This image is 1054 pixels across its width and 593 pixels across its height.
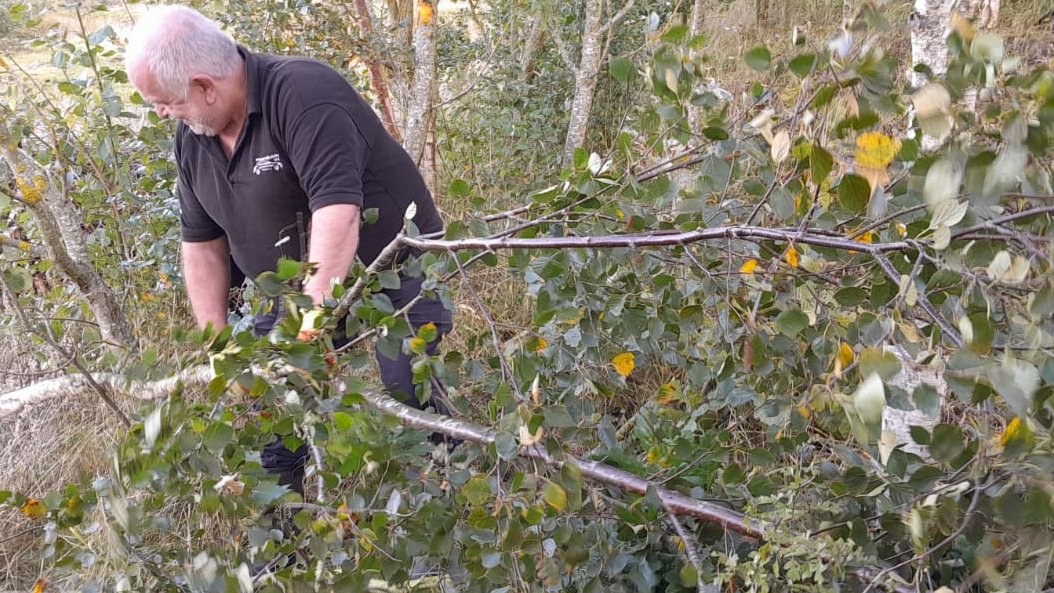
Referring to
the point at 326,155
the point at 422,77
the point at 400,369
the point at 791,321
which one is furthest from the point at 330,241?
the point at 422,77

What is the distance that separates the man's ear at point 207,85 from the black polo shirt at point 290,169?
4.2 inches

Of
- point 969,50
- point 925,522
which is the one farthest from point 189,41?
point 925,522

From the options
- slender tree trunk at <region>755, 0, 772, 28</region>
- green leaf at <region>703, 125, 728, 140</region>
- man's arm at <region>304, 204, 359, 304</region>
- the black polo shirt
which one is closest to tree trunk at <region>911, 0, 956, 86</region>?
green leaf at <region>703, 125, 728, 140</region>

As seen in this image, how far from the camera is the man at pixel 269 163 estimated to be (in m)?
2.23

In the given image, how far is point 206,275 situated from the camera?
2.77 metres

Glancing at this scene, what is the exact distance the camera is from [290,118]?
230 cm

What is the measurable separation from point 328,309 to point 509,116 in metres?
3.60

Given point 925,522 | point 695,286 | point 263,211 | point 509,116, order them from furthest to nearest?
point 509,116, point 263,211, point 695,286, point 925,522

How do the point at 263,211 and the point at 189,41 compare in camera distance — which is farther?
the point at 263,211

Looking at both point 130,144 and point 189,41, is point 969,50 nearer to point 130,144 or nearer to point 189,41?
point 189,41

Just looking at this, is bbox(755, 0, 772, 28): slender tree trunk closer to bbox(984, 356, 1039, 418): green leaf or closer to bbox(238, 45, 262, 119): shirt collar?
bbox(238, 45, 262, 119): shirt collar

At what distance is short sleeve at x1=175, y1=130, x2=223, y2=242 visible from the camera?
2.60 m

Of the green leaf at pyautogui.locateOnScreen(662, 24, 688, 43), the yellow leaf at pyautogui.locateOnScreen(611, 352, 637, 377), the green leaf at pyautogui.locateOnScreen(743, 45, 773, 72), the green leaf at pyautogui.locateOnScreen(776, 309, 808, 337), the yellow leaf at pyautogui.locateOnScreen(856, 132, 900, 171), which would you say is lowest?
the yellow leaf at pyautogui.locateOnScreen(611, 352, 637, 377)

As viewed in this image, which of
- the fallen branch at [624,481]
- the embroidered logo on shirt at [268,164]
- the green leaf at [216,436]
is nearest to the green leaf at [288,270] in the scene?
the green leaf at [216,436]
